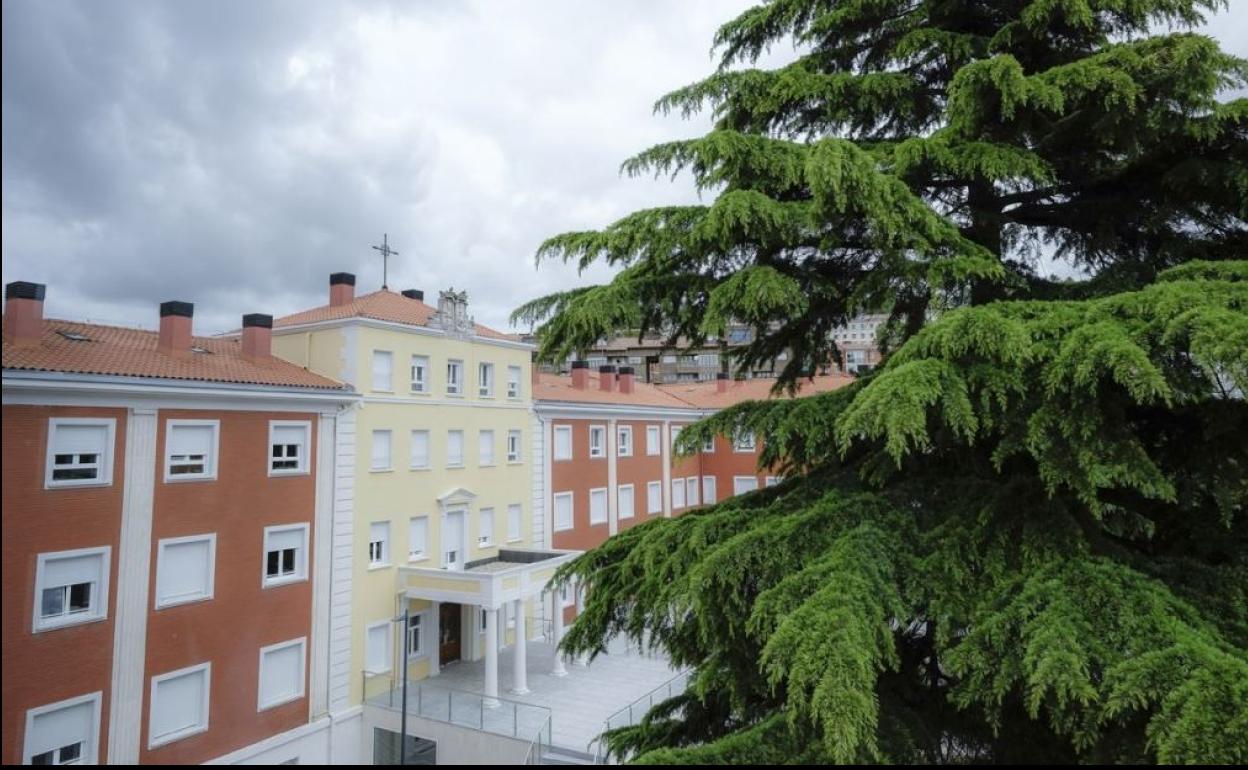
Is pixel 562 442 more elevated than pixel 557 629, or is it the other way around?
pixel 562 442

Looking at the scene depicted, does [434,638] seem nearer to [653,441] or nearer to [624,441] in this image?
[624,441]

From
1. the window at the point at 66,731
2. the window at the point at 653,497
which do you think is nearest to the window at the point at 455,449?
the window at the point at 66,731

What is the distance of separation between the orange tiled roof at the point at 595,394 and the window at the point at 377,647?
27.6 ft

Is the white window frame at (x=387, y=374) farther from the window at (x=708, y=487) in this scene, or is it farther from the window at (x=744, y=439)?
the window at (x=708, y=487)

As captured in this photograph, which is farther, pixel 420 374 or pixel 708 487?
pixel 708 487

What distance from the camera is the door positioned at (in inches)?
796

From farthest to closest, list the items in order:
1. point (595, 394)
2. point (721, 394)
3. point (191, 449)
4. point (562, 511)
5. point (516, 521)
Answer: point (721, 394) → point (595, 394) → point (562, 511) → point (516, 521) → point (191, 449)

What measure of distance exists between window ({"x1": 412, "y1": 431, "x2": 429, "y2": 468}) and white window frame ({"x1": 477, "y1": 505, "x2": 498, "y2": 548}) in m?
2.60

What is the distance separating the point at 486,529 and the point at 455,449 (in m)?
2.77

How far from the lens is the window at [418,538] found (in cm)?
1898

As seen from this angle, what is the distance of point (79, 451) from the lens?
39.8ft

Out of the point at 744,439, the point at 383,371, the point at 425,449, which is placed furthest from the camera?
the point at 425,449

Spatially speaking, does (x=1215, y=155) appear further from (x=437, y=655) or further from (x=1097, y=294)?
(x=437, y=655)

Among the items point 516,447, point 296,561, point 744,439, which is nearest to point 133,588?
point 296,561
